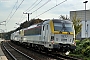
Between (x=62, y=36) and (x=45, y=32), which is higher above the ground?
(x=45, y=32)

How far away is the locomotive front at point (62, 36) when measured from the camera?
21.1m

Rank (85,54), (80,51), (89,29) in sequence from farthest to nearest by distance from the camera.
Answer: (89,29) < (80,51) < (85,54)

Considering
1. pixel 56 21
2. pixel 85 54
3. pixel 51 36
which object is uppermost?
pixel 56 21

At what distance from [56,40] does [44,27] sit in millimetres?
3236

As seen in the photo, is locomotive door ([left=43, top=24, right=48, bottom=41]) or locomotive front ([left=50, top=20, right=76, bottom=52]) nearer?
locomotive front ([left=50, top=20, right=76, bottom=52])

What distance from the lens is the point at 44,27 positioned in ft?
78.4

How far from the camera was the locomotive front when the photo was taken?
21.1m

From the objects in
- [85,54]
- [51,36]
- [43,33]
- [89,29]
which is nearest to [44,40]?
[43,33]

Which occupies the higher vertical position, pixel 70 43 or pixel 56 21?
pixel 56 21

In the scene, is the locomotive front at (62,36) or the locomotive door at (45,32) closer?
the locomotive front at (62,36)

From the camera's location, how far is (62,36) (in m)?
21.3

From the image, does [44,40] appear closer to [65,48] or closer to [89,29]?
[65,48]

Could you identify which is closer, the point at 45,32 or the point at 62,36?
the point at 62,36

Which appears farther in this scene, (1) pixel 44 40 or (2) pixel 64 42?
(1) pixel 44 40
